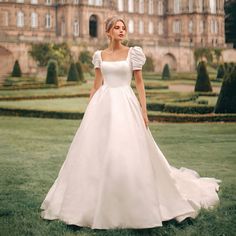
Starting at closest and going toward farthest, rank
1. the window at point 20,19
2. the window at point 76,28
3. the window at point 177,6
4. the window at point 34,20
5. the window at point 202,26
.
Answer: the window at point 76,28 < the window at point 20,19 < the window at point 34,20 < the window at point 202,26 < the window at point 177,6

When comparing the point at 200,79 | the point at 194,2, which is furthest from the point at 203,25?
the point at 200,79

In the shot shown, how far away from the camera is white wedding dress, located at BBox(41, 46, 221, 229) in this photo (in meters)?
5.14

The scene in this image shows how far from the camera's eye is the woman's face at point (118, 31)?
5555mm

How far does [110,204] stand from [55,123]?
912 centimetres

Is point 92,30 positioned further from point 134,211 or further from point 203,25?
point 134,211

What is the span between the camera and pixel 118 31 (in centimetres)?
555

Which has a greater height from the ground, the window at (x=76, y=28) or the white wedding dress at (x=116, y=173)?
the window at (x=76, y=28)

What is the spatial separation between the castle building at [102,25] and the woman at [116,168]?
123 feet

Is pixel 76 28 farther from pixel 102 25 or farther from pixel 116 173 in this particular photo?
pixel 116 173

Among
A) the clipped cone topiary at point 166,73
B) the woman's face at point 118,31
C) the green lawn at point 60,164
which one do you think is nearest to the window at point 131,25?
the clipped cone topiary at point 166,73

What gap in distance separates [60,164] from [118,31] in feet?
10.4

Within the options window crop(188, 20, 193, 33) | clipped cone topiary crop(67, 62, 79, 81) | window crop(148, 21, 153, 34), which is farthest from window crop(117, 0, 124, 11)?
clipped cone topiary crop(67, 62, 79, 81)

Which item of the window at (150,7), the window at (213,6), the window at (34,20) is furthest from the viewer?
the window at (150,7)

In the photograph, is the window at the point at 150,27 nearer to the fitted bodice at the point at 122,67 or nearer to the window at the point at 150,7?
the window at the point at 150,7
